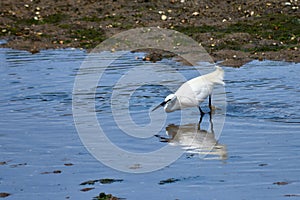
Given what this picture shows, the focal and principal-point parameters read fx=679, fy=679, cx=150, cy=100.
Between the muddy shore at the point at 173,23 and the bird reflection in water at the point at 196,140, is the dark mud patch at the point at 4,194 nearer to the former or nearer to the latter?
the bird reflection in water at the point at 196,140

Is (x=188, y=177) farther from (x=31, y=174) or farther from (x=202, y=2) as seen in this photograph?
(x=202, y=2)

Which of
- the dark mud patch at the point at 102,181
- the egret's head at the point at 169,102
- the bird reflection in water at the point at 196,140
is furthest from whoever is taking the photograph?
the egret's head at the point at 169,102

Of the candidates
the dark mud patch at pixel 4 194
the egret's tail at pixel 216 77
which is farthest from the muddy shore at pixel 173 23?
the dark mud patch at pixel 4 194

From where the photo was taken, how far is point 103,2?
22.3m

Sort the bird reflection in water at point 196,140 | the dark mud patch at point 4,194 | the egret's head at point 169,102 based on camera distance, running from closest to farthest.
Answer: the dark mud patch at point 4,194
the bird reflection in water at point 196,140
the egret's head at point 169,102

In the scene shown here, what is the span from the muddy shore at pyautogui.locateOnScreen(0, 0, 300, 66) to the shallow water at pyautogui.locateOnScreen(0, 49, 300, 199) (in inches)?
60.3

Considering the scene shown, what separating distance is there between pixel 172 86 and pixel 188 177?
5646 millimetres

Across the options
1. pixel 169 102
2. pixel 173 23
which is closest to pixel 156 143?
pixel 169 102

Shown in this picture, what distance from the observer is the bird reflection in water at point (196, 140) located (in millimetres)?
9539

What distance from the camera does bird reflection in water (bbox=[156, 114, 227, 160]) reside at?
9539 mm

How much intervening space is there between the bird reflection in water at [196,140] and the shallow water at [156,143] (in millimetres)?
59

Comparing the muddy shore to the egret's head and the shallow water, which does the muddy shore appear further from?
the egret's head

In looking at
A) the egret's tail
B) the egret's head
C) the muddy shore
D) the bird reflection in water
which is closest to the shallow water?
the bird reflection in water

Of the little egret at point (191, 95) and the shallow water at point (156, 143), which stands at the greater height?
the little egret at point (191, 95)
